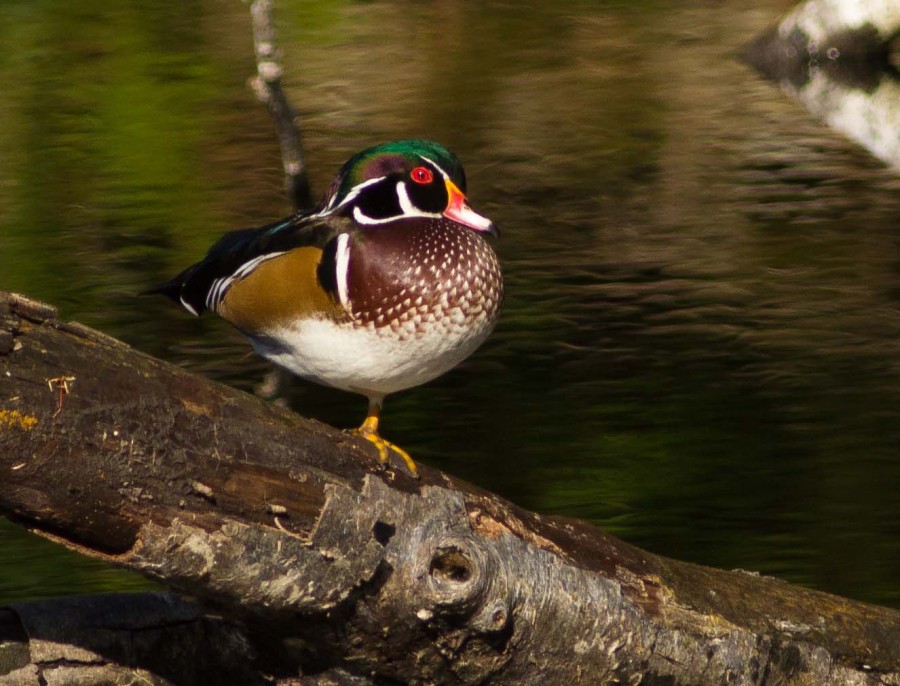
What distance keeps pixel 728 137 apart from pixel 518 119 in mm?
1539

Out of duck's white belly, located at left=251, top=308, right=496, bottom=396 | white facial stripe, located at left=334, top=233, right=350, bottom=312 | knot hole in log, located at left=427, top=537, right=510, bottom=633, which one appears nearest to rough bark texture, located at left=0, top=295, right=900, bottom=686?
knot hole in log, located at left=427, top=537, right=510, bottom=633

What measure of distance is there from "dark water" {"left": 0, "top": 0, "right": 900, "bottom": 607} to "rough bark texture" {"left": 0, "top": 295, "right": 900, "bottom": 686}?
1.79 m

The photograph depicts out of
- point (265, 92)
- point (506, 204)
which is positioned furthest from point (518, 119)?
point (265, 92)

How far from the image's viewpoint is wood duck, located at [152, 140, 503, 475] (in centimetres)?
375

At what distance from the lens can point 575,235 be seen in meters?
8.73

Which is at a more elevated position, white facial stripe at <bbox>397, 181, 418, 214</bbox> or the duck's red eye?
the duck's red eye

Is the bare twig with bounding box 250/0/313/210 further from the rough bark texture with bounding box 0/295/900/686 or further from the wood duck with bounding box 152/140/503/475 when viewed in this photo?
the rough bark texture with bounding box 0/295/900/686

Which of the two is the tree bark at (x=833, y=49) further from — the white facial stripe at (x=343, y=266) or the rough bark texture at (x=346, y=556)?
the rough bark texture at (x=346, y=556)

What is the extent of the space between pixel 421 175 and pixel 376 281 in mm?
353

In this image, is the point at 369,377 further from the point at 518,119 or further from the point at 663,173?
the point at 518,119

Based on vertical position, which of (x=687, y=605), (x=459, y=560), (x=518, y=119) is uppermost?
(x=459, y=560)

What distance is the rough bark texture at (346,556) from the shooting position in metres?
2.83

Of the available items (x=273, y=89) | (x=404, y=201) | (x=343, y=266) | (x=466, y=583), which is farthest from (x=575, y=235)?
(x=466, y=583)

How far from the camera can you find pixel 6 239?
8.70 metres
